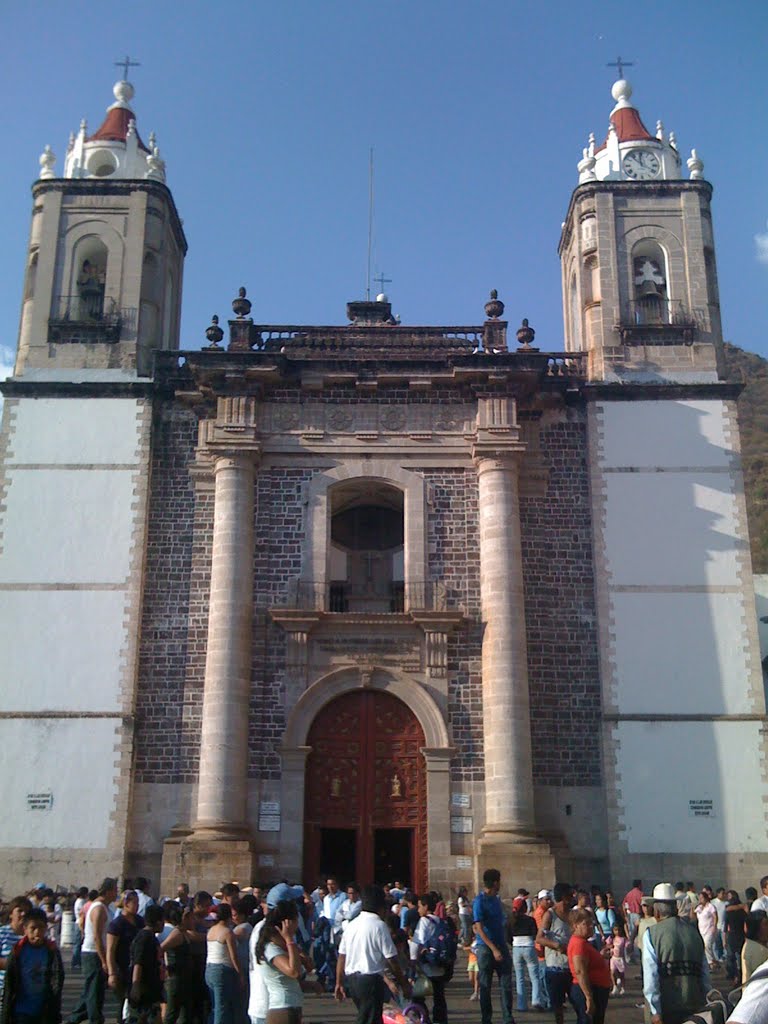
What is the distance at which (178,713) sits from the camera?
2306cm

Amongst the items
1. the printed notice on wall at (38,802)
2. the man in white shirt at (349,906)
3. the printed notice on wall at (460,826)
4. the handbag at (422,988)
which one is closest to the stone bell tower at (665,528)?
the printed notice on wall at (460,826)

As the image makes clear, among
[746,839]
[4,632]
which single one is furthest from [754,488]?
[4,632]

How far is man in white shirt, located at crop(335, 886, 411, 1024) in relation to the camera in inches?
368

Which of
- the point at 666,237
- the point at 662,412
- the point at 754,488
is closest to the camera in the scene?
the point at 662,412

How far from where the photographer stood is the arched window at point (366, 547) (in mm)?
24594

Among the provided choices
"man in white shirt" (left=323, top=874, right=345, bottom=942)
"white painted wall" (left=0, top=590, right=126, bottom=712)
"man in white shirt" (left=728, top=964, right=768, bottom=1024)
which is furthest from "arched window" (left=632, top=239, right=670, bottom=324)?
"man in white shirt" (left=728, top=964, right=768, bottom=1024)

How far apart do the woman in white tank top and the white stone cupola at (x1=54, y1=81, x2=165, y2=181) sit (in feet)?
68.0

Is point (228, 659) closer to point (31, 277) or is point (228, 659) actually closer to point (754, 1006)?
point (31, 277)

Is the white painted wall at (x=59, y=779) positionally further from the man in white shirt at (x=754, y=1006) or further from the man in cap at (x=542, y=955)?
the man in white shirt at (x=754, y=1006)

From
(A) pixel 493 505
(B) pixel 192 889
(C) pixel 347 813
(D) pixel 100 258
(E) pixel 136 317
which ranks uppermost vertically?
(D) pixel 100 258

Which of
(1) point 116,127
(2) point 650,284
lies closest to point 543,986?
(2) point 650,284

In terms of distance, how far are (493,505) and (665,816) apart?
6.59 meters

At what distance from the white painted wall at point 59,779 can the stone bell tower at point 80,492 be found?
0.08 ft

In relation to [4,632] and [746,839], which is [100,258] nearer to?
[4,632]
